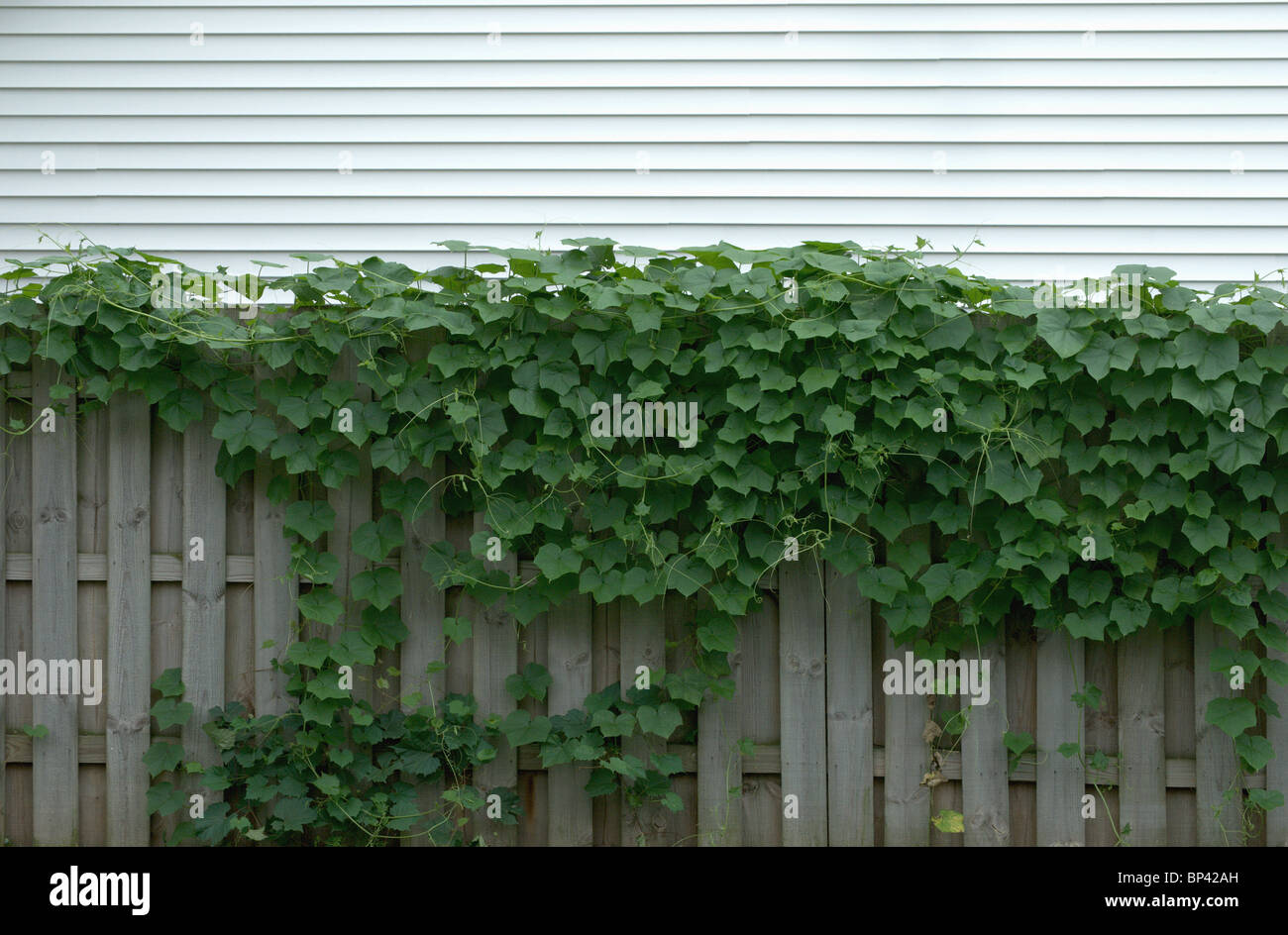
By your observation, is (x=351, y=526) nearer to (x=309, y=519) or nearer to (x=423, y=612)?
(x=309, y=519)

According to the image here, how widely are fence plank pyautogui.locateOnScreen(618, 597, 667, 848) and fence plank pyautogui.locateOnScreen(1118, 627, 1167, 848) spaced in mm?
1388

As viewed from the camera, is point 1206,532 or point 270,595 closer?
point 1206,532

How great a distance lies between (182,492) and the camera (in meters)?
2.48

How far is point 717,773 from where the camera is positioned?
244 centimetres

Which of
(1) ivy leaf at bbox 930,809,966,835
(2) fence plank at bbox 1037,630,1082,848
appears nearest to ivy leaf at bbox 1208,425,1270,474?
(2) fence plank at bbox 1037,630,1082,848

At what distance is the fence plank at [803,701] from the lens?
2441 mm

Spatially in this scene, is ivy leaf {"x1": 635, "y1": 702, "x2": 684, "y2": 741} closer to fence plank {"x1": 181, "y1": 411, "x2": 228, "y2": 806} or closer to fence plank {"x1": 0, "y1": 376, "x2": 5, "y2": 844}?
fence plank {"x1": 181, "y1": 411, "x2": 228, "y2": 806}

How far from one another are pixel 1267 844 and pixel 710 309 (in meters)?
2.31

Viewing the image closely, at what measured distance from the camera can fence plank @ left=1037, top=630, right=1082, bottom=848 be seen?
2434mm

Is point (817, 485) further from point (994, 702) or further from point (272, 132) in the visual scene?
point (272, 132)

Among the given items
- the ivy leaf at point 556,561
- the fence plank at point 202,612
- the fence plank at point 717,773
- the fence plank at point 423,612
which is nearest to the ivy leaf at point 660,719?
the fence plank at point 717,773

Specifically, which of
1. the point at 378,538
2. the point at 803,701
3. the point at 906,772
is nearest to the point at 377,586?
the point at 378,538

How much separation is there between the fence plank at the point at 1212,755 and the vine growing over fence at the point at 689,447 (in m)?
0.06

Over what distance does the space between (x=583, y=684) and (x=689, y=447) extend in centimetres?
79
